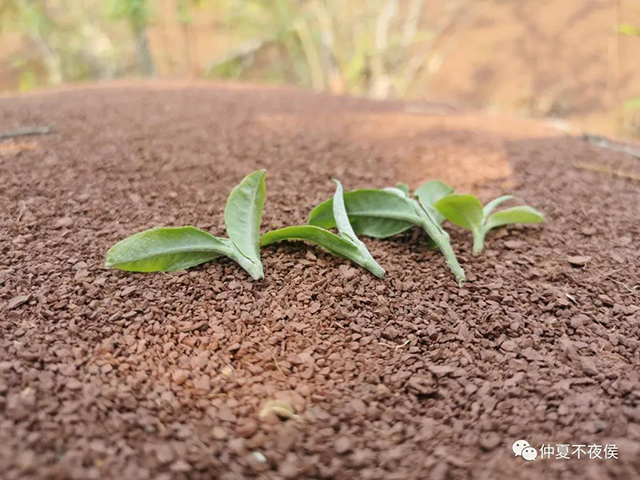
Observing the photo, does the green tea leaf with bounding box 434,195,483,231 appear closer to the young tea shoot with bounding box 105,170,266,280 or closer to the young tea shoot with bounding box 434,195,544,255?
the young tea shoot with bounding box 434,195,544,255

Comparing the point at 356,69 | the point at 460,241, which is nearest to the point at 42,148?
the point at 460,241

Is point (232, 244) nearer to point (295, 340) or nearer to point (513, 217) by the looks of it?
point (295, 340)

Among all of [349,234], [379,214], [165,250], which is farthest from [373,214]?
[165,250]

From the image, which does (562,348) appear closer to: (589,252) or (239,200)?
(589,252)

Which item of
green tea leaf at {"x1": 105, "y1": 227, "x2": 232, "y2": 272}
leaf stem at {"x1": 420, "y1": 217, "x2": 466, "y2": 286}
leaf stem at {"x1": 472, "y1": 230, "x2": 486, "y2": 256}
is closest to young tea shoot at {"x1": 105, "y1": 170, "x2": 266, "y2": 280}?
green tea leaf at {"x1": 105, "y1": 227, "x2": 232, "y2": 272}

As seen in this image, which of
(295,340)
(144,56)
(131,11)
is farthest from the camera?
(144,56)

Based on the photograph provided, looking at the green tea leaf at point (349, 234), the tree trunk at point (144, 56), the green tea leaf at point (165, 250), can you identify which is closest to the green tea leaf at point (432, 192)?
the green tea leaf at point (349, 234)
